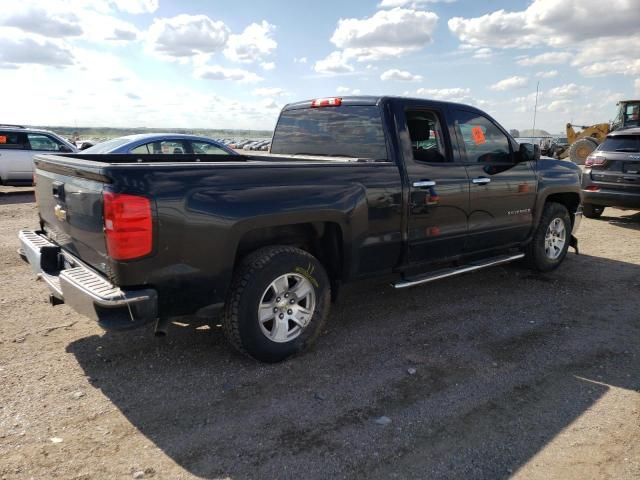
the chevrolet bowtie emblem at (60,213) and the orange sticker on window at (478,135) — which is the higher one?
the orange sticker on window at (478,135)

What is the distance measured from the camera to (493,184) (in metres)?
5.17

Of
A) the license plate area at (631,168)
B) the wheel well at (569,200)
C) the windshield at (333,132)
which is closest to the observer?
the windshield at (333,132)

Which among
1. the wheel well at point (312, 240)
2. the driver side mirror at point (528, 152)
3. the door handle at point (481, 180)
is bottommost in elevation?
the wheel well at point (312, 240)

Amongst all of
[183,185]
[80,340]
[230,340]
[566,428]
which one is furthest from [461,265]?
[80,340]

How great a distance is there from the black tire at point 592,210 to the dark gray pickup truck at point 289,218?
5.35m

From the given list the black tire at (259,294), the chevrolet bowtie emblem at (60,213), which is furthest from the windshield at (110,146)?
the black tire at (259,294)

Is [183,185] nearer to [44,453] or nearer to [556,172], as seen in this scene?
[44,453]

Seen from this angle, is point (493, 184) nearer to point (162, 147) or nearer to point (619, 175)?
point (619, 175)

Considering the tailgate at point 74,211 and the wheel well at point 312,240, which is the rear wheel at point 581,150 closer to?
the wheel well at point 312,240

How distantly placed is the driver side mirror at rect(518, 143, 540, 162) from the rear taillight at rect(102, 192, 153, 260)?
4044 millimetres

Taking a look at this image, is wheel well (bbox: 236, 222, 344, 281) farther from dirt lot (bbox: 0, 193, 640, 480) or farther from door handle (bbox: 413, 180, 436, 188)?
door handle (bbox: 413, 180, 436, 188)

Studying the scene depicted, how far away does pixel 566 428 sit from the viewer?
Result: 305 cm

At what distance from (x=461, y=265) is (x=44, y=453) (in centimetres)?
388

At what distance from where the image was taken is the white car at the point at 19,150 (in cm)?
1342
